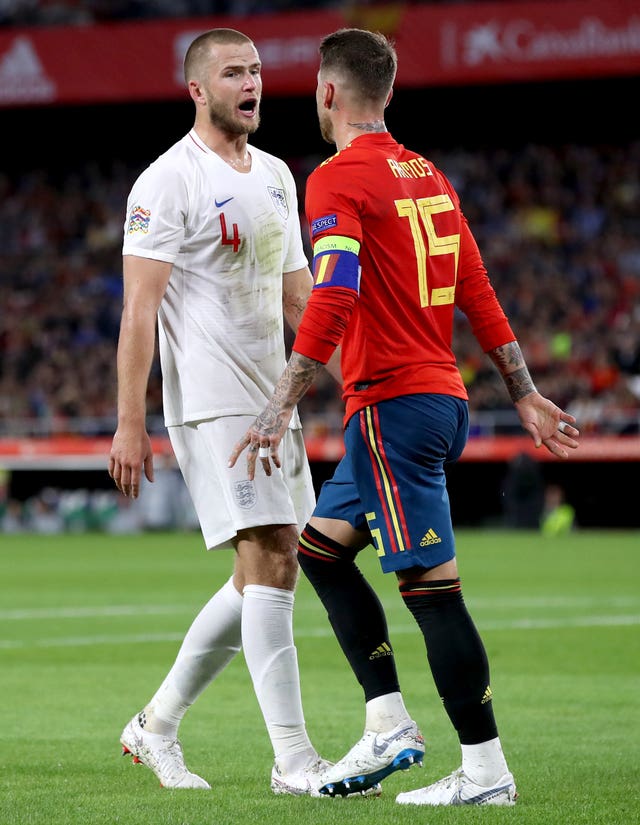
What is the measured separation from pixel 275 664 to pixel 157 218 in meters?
1.59

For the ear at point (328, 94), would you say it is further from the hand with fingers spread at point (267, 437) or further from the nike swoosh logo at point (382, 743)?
the nike swoosh logo at point (382, 743)

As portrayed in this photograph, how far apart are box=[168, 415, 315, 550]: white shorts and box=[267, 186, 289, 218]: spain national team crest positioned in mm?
808

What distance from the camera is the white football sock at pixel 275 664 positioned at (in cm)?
518

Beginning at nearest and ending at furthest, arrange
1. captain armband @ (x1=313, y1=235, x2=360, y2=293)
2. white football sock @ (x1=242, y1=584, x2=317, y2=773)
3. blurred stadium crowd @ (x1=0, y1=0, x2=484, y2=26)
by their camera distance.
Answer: captain armband @ (x1=313, y1=235, x2=360, y2=293) < white football sock @ (x1=242, y1=584, x2=317, y2=773) < blurred stadium crowd @ (x1=0, y1=0, x2=484, y2=26)

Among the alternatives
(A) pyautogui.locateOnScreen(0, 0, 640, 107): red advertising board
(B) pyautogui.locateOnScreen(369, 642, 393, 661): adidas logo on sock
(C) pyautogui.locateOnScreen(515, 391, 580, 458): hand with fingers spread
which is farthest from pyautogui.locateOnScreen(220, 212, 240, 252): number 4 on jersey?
(A) pyautogui.locateOnScreen(0, 0, 640, 107): red advertising board

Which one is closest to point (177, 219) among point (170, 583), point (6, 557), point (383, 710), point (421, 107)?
point (383, 710)

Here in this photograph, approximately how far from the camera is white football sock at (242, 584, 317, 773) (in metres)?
5.18

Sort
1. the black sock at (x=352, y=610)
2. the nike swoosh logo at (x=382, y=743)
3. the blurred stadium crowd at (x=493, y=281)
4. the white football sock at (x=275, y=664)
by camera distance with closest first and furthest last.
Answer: the nike swoosh logo at (x=382, y=743), the black sock at (x=352, y=610), the white football sock at (x=275, y=664), the blurred stadium crowd at (x=493, y=281)

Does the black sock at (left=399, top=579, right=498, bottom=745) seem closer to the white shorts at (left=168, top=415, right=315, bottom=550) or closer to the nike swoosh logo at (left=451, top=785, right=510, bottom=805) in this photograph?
the nike swoosh logo at (left=451, top=785, right=510, bottom=805)

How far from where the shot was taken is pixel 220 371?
5402 mm

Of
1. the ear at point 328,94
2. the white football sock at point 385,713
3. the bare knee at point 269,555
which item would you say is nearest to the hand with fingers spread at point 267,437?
the bare knee at point 269,555

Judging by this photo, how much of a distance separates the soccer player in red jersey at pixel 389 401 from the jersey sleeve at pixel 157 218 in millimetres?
622

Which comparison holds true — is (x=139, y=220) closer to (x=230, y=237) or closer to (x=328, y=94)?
(x=230, y=237)

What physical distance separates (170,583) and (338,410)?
41.9 ft
